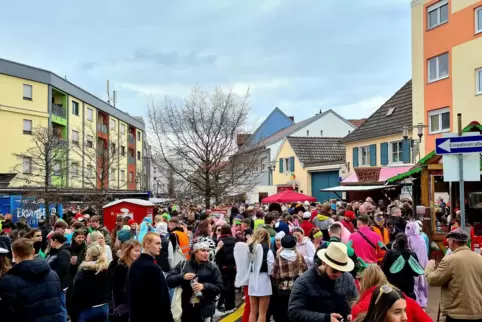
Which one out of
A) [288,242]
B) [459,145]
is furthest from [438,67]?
[288,242]

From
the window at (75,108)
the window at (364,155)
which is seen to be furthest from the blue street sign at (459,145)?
the window at (75,108)

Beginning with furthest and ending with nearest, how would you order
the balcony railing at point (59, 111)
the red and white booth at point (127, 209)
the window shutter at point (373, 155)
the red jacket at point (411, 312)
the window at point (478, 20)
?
the balcony railing at point (59, 111), the window shutter at point (373, 155), the window at point (478, 20), the red and white booth at point (127, 209), the red jacket at point (411, 312)

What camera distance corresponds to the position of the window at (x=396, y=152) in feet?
93.6

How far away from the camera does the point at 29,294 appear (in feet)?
16.7

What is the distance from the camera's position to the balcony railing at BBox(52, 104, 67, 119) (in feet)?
139

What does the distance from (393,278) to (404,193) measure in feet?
65.8

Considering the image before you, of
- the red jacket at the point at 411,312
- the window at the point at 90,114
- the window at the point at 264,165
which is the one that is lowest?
the red jacket at the point at 411,312

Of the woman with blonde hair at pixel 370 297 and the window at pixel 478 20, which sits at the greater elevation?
the window at pixel 478 20

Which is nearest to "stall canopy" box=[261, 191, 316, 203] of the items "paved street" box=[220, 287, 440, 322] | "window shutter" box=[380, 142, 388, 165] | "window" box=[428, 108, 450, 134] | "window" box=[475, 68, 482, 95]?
"window" box=[428, 108, 450, 134]

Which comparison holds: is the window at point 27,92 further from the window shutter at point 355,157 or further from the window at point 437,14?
the window at point 437,14

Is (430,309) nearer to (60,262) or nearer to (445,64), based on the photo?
(60,262)

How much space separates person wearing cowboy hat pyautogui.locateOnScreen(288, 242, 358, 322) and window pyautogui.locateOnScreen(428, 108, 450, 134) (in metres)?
21.7

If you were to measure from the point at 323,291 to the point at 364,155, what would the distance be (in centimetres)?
2906

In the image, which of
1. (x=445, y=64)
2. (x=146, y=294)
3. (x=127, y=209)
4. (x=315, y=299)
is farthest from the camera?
(x=445, y=64)
